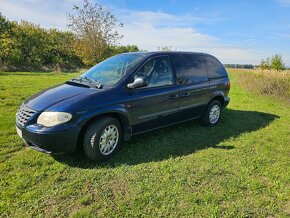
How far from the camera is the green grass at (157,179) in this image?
321cm

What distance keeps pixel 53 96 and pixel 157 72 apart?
1981mm

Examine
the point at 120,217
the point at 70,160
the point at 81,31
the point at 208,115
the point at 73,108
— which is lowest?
the point at 120,217

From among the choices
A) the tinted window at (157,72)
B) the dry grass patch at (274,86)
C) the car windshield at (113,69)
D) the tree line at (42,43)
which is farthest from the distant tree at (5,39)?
the tinted window at (157,72)

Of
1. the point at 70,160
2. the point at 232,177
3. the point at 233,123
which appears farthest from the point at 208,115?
the point at 70,160

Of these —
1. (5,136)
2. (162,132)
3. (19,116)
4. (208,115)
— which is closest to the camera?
(19,116)

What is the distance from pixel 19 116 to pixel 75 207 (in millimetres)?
1929

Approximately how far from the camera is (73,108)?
3.93 metres

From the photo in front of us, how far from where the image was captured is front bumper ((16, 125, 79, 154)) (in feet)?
12.5

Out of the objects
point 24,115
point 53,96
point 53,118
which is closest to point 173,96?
point 53,96

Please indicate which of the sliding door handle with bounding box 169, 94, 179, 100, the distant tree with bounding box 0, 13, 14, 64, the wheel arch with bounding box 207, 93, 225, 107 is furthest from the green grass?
the distant tree with bounding box 0, 13, 14, 64

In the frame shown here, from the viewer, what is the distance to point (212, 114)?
6.64 meters

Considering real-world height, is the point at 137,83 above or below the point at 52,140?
above

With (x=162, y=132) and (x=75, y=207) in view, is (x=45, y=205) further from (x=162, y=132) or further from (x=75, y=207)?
(x=162, y=132)

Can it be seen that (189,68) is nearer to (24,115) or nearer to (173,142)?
(173,142)
